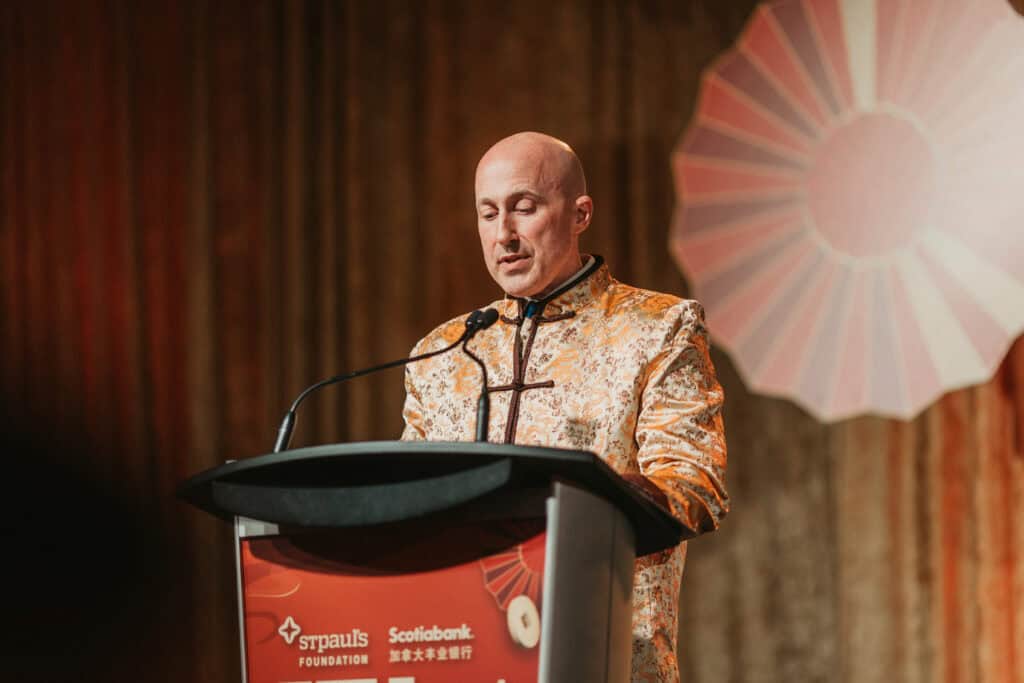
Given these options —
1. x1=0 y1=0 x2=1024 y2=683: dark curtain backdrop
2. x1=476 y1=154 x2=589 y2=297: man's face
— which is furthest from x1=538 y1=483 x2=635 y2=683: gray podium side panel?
x1=0 y1=0 x2=1024 y2=683: dark curtain backdrop

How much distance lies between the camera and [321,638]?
126cm

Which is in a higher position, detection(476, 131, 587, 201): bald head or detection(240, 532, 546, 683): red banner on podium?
detection(476, 131, 587, 201): bald head

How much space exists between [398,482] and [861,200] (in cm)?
264

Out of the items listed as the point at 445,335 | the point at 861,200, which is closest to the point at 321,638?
the point at 445,335

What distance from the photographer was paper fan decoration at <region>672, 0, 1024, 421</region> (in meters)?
3.44

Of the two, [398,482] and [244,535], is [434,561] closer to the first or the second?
[398,482]

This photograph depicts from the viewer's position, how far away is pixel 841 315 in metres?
3.59

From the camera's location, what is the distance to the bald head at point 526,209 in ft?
Answer: 6.04

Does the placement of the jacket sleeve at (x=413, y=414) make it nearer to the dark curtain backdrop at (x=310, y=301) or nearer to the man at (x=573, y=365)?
the man at (x=573, y=365)

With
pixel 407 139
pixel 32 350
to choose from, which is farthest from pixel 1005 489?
pixel 32 350

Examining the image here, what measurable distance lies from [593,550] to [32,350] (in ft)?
9.45

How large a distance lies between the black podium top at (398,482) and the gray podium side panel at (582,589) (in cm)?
2

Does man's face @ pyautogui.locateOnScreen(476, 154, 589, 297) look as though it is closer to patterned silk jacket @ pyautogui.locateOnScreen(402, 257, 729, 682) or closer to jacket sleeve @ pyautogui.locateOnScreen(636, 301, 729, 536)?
patterned silk jacket @ pyautogui.locateOnScreen(402, 257, 729, 682)

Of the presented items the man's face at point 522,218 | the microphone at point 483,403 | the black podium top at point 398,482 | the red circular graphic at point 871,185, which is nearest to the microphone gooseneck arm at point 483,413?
the microphone at point 483,403
